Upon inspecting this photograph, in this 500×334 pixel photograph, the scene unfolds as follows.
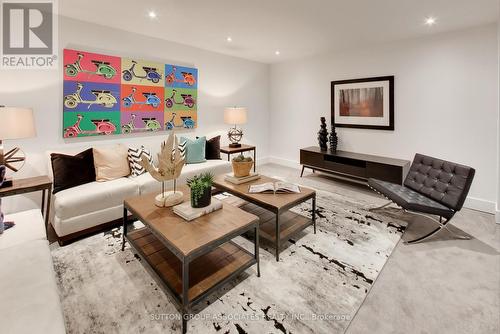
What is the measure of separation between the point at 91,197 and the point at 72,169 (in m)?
0.47

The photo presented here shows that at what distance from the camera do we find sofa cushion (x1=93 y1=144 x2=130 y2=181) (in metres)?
3.02

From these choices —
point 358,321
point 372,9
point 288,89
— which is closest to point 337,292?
point 358,321

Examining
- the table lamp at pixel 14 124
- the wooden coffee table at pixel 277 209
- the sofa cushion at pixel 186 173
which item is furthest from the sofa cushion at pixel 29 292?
the wooden coffee table at pixel 277 209

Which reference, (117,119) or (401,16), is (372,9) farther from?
(117,119)

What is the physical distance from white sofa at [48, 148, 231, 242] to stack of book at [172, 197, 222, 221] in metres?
1.07

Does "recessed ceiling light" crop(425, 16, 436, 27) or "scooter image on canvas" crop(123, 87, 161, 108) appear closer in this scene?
"recessed ceiling light" crop(425, 16, 436, 27)

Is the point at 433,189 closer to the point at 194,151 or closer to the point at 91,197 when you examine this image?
the point at 194,151

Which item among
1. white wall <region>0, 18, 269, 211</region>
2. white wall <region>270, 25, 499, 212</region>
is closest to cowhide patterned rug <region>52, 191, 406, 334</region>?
white wall <region>0, 18, 269, 211</region>

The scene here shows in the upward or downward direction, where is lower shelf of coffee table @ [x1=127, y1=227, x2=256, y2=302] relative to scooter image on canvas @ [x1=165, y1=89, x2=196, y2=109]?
downward

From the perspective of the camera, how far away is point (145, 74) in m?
3.86

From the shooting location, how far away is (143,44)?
3.81 meters

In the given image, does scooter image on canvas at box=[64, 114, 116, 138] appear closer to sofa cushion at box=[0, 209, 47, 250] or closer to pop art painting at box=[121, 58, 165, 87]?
pop art painting at box=[121, 58, 165, 87]

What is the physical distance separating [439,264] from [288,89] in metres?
4.40

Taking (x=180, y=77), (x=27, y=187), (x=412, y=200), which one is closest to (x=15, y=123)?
(x=27, y=187)
